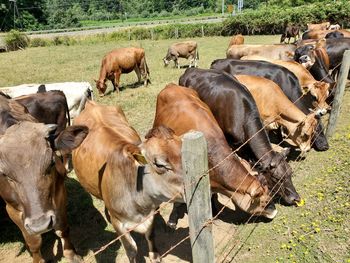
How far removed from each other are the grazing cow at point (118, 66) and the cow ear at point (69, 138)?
8982mm

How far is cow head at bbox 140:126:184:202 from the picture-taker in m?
2.86

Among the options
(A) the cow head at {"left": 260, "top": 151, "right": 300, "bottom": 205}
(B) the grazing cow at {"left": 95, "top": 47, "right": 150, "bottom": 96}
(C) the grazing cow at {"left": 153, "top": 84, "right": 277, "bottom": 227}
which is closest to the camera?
(C) the grazing cow at {"left": 153, "top": 84, "right": 277, "bottom": 227}

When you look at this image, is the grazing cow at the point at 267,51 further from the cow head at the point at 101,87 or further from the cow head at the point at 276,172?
the cow head at the point at 276,172

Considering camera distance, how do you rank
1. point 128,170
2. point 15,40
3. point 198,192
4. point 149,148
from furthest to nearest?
1. point 15,40
2. point 128,170
3. point 149,148
4. point 198,192

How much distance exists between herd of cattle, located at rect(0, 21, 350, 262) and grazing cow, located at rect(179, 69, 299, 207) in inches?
0.7

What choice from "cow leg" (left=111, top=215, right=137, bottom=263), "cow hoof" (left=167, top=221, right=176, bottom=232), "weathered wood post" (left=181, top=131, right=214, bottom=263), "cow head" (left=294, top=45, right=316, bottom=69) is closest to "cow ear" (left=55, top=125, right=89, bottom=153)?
→ "cow leg" (left=111, top=215, right=137, bottom=263)

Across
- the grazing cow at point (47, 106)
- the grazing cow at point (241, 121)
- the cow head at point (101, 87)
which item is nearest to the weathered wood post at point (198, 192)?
the grazing cow at point (241, 121)

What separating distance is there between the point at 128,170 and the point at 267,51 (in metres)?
10.2

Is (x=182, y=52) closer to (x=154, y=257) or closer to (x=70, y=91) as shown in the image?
(x=70, y=91)

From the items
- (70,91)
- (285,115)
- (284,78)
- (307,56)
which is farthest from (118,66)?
(285,115)

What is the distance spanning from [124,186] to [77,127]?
803mm

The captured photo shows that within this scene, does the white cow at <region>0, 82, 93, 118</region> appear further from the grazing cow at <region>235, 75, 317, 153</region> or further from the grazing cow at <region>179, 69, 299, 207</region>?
the grazing cow at <region>235, 75, 317, 153</region>

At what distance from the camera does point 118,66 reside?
12867 mm

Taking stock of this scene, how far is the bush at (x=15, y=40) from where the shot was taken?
98.5ft
